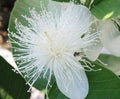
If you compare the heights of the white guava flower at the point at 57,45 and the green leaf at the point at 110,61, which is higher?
the white guava flower at the point at 57,45

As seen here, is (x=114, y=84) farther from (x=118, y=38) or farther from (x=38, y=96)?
(x=38, y=96)

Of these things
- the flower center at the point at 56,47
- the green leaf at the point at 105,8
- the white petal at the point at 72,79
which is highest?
the green leaf at the point at 105,8

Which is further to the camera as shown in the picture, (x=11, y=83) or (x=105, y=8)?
(x=11, y=83)

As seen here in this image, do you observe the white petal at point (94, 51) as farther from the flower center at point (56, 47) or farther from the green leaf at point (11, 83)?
the green leaf at point (11, 83)

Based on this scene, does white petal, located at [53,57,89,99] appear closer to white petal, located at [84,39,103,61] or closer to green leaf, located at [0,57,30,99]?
white petal, located at [84,39,103,61]

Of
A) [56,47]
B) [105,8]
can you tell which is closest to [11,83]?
[56,47]

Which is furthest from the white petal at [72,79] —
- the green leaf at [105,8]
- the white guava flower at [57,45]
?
the green leaf at [105,8]

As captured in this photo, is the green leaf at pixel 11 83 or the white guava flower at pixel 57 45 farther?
the green leaf at pixel 11 83

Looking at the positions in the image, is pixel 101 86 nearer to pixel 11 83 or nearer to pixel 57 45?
pixel 57 45

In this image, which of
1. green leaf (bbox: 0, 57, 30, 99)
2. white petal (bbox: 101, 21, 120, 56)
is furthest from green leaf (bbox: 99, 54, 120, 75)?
green leaf (bbox: 0, 57, 30, 99)
